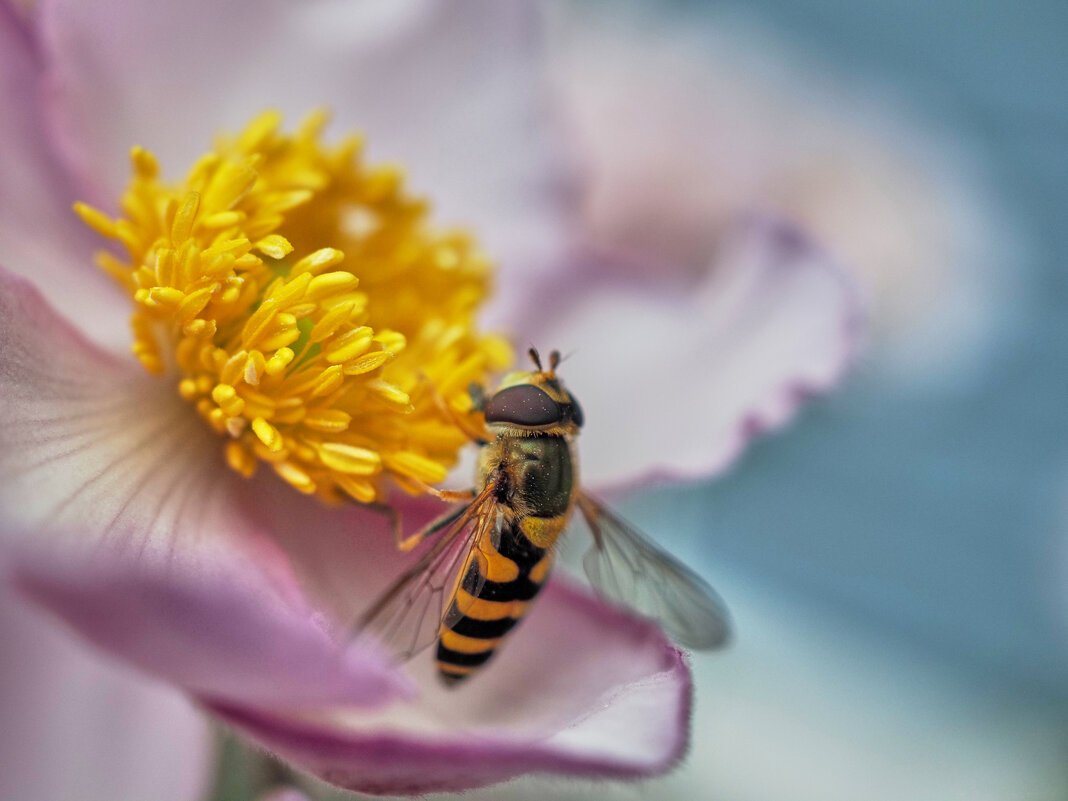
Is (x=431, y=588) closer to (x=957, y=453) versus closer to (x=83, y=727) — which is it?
(x=83, y=727)

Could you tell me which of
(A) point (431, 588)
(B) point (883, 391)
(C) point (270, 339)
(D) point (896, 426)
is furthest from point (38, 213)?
(D) point (896, 426)

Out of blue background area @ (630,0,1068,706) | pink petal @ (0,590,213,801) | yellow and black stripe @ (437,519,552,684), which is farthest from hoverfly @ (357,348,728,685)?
blue background area @ (630,0,1068,706)

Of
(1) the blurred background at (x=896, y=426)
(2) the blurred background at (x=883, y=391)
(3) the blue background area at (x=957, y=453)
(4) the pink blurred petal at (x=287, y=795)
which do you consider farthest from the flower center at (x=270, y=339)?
(3) the blue background area at (x=957, y=453)

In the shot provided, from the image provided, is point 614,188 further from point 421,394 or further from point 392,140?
point 421,394

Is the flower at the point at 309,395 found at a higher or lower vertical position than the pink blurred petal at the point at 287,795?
higher

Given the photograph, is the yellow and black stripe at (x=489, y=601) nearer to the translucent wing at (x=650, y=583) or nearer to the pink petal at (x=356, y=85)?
the translucent wing at (x=650, y=583)
